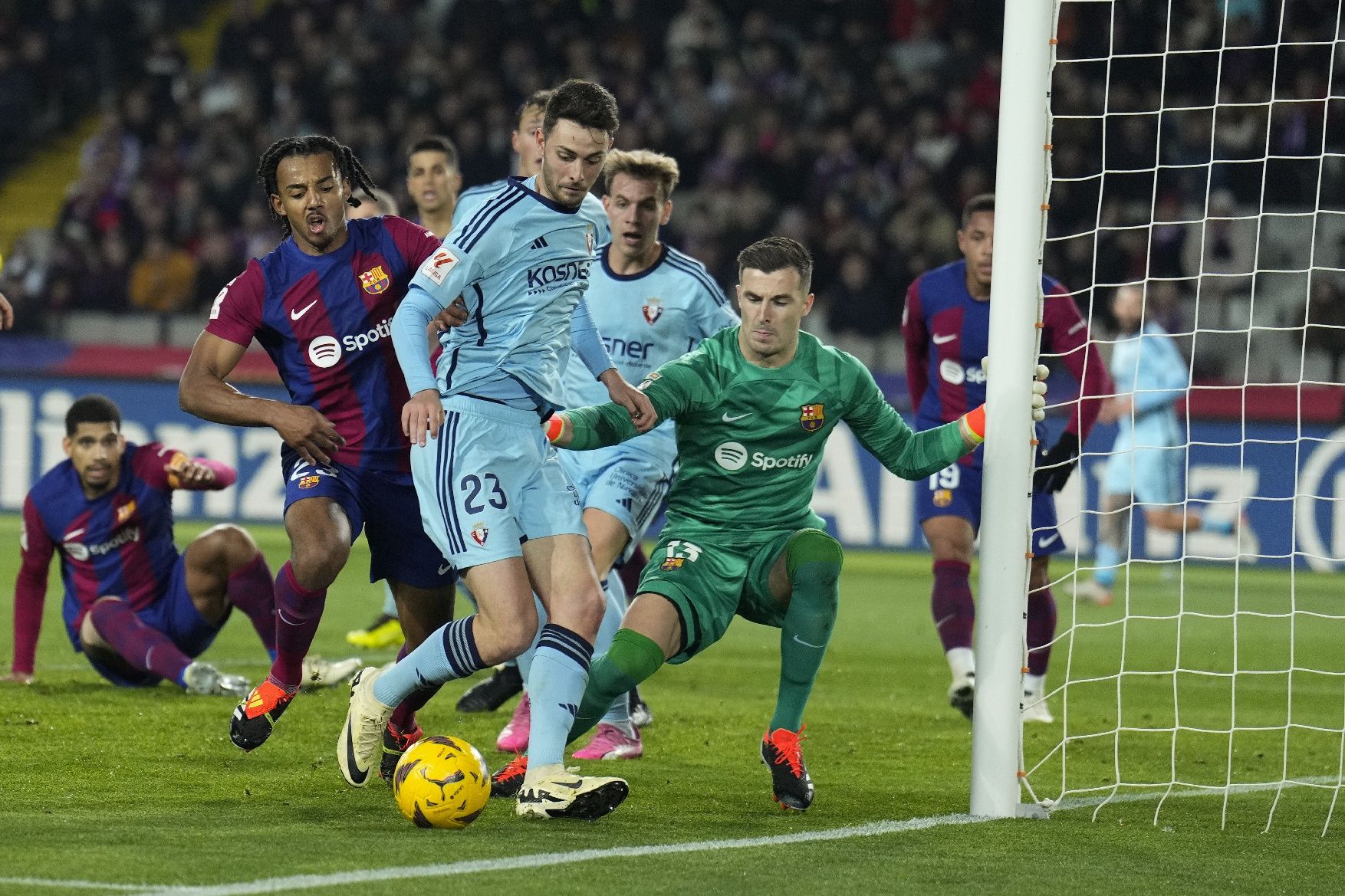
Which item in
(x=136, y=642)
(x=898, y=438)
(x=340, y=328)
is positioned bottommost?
(x=136, y=642)

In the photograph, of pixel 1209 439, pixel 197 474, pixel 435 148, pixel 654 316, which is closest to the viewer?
pixel 654 316

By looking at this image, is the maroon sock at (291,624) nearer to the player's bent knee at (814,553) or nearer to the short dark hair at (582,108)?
the player's bent knee at (814,553)

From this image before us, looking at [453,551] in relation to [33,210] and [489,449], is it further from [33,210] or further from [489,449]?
[33,210]

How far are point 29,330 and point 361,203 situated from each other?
10.6 m

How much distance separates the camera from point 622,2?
20.8m

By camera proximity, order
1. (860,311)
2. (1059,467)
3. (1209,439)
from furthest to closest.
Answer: (860,311), (1209,439), (1059,467)

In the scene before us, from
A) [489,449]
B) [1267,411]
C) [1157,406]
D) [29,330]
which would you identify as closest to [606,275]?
[489,449]

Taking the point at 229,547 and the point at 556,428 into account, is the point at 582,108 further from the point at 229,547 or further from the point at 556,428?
the point at 229,547

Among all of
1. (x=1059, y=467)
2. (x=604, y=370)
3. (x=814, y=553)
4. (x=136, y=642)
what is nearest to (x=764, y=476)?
(x=814, y=553)

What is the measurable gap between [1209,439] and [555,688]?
419 inches

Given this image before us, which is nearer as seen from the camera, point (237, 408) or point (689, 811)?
point (689, 811)

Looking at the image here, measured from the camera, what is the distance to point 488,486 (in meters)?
5.18

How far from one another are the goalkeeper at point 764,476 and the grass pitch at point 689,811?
447 mm

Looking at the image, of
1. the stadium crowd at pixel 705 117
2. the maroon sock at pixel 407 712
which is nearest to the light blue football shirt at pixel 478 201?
the maroon sock at pixel 407 712
